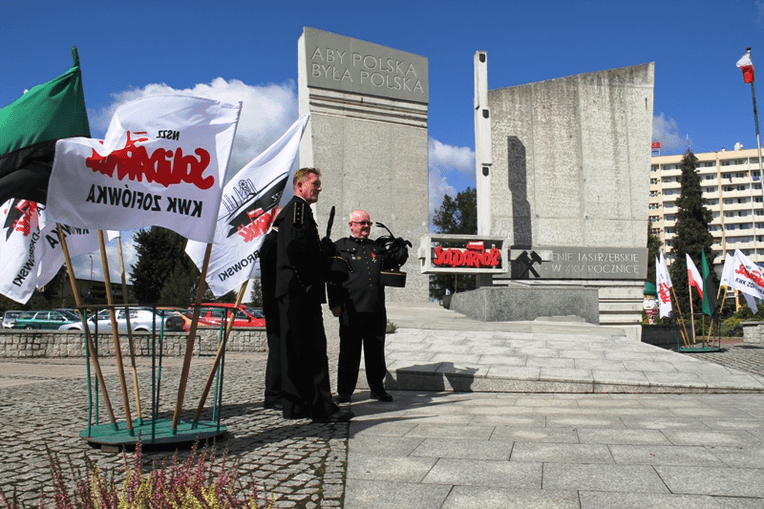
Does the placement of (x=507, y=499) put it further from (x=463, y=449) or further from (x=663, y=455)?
(x=663, y=455)

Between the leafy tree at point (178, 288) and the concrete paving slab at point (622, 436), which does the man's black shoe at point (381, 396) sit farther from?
the leafy tree at point (178, 288)

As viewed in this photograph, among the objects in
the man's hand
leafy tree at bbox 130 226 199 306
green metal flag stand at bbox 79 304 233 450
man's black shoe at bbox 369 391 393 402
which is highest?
leafy tree at bbox 130 226 199 306

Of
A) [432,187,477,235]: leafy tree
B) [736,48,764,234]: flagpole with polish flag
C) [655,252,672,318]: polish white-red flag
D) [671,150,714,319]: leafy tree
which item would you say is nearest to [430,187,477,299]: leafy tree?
[432,187,477,235]: leafy tree

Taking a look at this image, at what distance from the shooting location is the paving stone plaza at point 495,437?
9.57ft

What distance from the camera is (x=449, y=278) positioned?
42.7m

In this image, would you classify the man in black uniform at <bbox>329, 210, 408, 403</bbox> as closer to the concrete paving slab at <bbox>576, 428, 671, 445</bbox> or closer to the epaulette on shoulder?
the epaulette on shoulder

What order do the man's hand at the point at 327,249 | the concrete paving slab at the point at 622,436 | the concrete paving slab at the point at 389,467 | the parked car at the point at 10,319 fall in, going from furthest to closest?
the parked car at the point at 10,319 → the man's hand at the point at 327,249 → the concrete paving slab at the point at 622,436 → the concrete paving slab at the point at 389,467

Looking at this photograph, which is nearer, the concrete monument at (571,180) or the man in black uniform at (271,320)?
the man in black uniform at (271,320)

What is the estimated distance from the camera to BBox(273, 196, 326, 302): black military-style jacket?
189 inches

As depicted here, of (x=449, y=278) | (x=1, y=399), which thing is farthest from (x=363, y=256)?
(x=449, y=278)

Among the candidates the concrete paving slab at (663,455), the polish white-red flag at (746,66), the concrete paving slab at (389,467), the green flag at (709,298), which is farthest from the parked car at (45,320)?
the polish white-red flag at (746,66)

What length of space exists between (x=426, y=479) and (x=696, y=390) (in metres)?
4.82

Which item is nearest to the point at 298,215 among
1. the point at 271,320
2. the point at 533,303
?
the point at 271,320

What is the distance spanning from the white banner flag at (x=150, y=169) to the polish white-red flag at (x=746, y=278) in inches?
587
